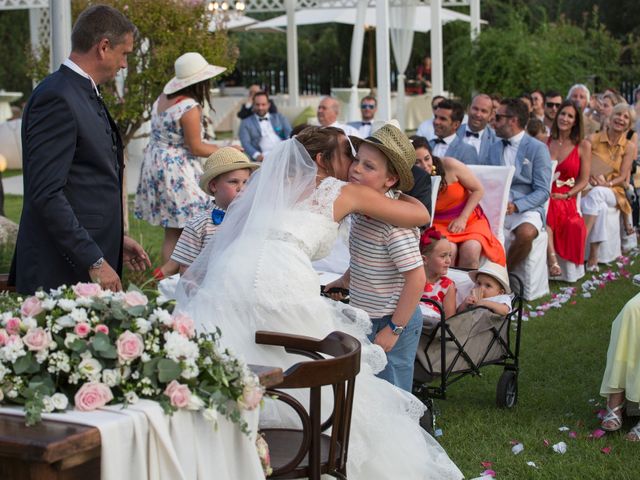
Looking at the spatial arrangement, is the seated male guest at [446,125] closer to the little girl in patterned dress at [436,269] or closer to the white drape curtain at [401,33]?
the little girl in patterned dress at [436,269]

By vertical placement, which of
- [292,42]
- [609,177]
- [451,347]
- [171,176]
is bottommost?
[451,347]

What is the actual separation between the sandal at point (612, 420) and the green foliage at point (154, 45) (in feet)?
20.9

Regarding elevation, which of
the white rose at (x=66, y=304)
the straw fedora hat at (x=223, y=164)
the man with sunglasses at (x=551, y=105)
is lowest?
the white rose at (x=66, y=304)

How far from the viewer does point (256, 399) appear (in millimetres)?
3033

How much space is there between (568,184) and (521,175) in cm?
113

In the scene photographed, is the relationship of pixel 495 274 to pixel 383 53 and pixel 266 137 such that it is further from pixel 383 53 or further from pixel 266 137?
pixel 383 53

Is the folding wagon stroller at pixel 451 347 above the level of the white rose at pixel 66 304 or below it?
below

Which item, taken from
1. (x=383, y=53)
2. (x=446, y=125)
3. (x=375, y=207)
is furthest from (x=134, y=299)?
(x=383, y=53)

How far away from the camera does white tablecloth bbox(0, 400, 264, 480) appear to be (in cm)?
279

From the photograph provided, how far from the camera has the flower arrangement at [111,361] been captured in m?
2.89

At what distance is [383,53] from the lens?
580 inches

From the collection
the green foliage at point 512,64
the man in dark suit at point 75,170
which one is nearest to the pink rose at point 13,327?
the man in dark suit at point 75,170

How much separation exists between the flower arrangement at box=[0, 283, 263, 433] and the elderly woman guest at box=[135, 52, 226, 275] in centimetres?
407

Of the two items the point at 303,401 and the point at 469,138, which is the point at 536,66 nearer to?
the point at 469,138
